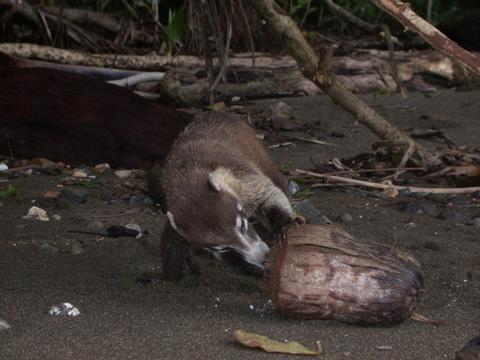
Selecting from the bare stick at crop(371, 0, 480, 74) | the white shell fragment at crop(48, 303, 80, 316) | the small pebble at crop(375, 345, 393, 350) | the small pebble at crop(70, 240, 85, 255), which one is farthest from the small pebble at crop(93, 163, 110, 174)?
the small pebble at crop(375, 345, 393, 350)

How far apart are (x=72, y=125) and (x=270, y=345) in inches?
148

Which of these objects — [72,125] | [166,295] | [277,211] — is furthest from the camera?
[72,125]

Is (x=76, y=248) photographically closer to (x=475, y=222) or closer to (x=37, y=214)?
(x=37, y=214)

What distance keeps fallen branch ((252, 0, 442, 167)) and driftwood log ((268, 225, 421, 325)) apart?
2741mm

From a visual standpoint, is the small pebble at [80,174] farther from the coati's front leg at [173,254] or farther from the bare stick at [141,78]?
the bare stick at [141,78]

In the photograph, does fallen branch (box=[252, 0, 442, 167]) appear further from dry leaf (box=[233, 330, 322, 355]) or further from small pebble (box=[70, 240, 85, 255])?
dry leaf (box=[233, 330, 322, 355])

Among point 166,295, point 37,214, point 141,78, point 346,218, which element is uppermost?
point 166,295

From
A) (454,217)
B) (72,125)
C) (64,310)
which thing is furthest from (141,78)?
(64,310)

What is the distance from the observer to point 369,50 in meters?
10.2

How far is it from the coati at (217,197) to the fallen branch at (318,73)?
3.69ft

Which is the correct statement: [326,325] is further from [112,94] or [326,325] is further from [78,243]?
[112,94]

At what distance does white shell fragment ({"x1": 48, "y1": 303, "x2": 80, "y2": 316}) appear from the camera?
3701 mm

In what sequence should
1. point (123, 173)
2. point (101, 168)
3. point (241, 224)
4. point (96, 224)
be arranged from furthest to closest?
1. point (101, 168)
2. point (123, 173)
3. point (96, 224)
4. point (241, 224)

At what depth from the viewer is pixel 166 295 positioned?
416 centimetres
